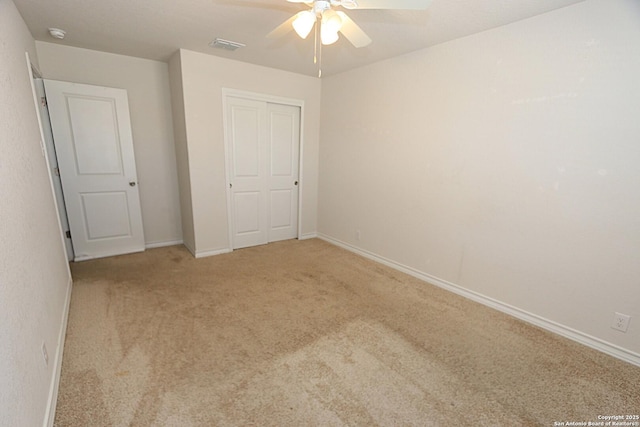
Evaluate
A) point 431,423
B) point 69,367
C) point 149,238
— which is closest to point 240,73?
point 149,238

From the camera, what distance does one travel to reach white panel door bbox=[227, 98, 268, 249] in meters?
3.63

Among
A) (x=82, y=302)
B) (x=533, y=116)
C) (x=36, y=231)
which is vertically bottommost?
(x=82, y=302)

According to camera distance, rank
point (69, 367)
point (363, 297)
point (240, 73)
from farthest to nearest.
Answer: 1. point (240, 73)
2. point (363, 297)
3. point (69, 367)

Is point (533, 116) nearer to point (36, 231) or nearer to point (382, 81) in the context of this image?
point (382, 81)

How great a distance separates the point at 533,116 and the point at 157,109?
13.3ft

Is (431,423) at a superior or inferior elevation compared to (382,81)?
inferior

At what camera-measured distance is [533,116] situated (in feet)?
7.21

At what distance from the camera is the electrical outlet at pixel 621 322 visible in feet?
6.39

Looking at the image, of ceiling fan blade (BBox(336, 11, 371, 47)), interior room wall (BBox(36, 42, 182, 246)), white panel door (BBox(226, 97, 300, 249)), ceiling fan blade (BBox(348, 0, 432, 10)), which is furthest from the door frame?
ceiling fan blade (BBox(348, 0, 432, 10))

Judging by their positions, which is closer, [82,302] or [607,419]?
[607,419]

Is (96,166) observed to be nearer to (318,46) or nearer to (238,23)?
(238,23)

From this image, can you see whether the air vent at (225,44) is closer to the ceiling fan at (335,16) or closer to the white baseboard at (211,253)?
the ceiling fan at (335,16)

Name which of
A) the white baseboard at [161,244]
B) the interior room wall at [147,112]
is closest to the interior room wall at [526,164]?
the interior room wall at [147,112]

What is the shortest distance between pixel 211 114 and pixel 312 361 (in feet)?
9.59
